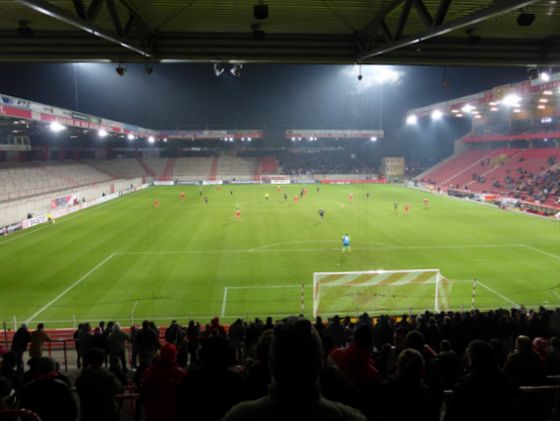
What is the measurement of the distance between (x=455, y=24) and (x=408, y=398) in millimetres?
6732

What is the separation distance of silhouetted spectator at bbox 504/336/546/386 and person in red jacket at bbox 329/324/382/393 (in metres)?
2.02

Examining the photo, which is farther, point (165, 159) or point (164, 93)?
point (165, 159)

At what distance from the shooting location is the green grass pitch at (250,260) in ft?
53.0

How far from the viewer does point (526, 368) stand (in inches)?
192

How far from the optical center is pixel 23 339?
367 inches

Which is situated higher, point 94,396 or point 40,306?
point 94,396

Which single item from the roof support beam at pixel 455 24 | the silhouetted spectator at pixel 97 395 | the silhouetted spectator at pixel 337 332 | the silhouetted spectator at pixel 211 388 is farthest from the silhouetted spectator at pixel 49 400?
the roof support beam at pixel 455 24

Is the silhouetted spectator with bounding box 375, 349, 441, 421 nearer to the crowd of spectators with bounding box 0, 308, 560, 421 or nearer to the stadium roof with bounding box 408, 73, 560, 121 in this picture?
the crowd of spectators with bounding box 0, 308, 560, 421

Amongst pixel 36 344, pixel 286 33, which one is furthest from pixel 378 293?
pixel 36 344

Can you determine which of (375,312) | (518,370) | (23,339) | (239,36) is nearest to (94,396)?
(518,370)

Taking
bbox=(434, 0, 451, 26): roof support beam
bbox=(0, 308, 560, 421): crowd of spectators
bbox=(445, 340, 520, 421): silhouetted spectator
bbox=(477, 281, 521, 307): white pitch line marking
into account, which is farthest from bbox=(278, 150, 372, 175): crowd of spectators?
bbox=(445, 340, 520, 421): silhouetted spectator

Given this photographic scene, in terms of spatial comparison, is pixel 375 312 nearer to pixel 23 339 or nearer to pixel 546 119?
pixel 23 339

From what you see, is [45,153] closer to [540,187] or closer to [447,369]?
[540,187]

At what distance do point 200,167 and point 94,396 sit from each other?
77560 millimetres
